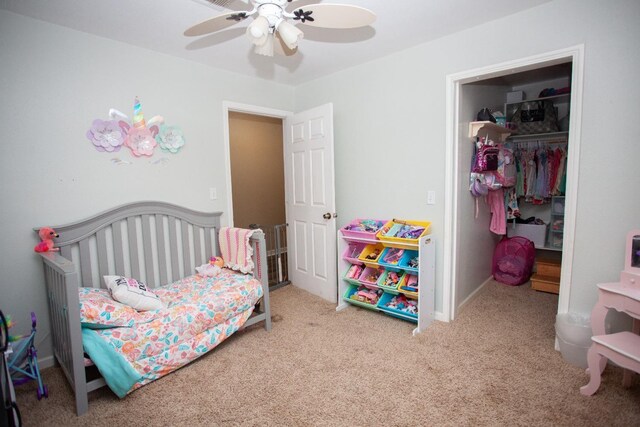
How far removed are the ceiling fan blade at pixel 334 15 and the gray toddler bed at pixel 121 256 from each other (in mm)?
1666

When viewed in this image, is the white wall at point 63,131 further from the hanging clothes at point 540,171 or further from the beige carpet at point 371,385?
the hanging clothes at point 540,171

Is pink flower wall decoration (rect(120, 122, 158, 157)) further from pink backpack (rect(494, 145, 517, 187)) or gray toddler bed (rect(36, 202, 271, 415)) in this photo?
pink backpack (rect(494, 145, 517, 187))

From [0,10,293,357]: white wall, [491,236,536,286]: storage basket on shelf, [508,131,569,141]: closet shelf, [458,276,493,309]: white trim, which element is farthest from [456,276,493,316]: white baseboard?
[0,10,293,357]: white wall

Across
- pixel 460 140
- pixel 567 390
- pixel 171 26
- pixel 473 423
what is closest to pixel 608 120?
pixel 460 140

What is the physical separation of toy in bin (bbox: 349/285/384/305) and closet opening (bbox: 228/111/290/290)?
58.6 inches

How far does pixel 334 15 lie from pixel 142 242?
2.25 metres

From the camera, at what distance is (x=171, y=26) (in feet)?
7.49

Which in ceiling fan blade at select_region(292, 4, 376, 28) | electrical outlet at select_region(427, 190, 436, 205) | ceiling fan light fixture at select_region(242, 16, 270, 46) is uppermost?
ceiling fan blade at select_region(292, 4, 376, 28)

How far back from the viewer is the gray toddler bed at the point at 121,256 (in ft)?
5.89

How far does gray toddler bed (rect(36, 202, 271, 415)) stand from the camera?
179cm

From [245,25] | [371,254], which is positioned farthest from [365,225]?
[245,25]

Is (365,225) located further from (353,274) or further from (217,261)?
(217,261)

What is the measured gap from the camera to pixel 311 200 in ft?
11.3

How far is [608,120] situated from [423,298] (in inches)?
67.1
